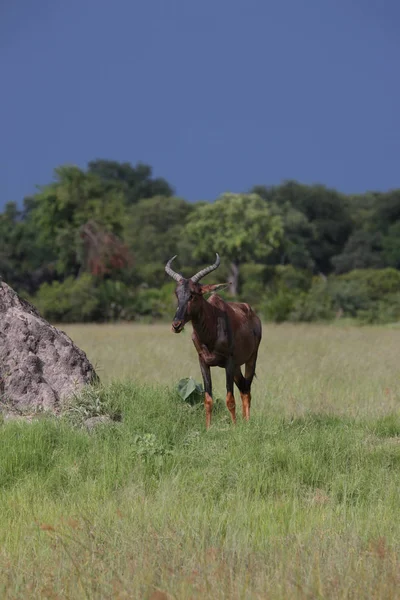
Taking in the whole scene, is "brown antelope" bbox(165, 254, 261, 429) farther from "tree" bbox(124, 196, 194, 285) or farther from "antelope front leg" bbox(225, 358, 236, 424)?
"tree" bbox(124, 196, 194, 285)

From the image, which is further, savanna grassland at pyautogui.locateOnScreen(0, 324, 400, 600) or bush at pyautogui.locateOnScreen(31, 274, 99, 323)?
bush at pyautogui.locateOnScreen(31, 274, 99, 323)

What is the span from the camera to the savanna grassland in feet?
15.0

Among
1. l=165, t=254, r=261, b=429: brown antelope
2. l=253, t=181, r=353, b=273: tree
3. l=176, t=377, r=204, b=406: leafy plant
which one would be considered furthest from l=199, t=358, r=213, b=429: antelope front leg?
l=253, t=181, r=353, b=273: tree

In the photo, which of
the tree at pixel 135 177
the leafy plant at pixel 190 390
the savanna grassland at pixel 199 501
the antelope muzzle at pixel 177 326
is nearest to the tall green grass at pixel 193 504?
the savanna grassland at pixel 199 501

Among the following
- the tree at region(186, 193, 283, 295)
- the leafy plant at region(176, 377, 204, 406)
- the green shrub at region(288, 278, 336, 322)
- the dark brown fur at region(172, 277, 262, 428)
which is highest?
the tree at region(186, 193, 283, 295)

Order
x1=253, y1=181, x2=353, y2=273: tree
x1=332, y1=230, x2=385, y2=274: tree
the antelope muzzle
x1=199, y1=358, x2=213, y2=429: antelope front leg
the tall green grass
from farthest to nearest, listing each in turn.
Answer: x1=253, y1=181, x2=353, y2=273: tree, x1=332, y1=230, x2=385, y2=274: tree, x1=199, y1=358, x2=213, y2=429: antelope front leg, the antelope muzzle, the tall green grass

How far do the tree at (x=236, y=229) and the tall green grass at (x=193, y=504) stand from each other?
219 ft

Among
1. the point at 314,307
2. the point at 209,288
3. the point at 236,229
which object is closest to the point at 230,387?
the point at 209,288

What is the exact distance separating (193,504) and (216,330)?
2830 millimetres

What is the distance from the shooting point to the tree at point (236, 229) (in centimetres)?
7681

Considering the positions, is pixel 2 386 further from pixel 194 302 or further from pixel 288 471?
pixel 288 471

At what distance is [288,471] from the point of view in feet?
25.0

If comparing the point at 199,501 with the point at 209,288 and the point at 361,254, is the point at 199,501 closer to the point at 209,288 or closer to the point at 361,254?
the point at 209,288

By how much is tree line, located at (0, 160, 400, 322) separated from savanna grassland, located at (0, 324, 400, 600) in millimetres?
27957
